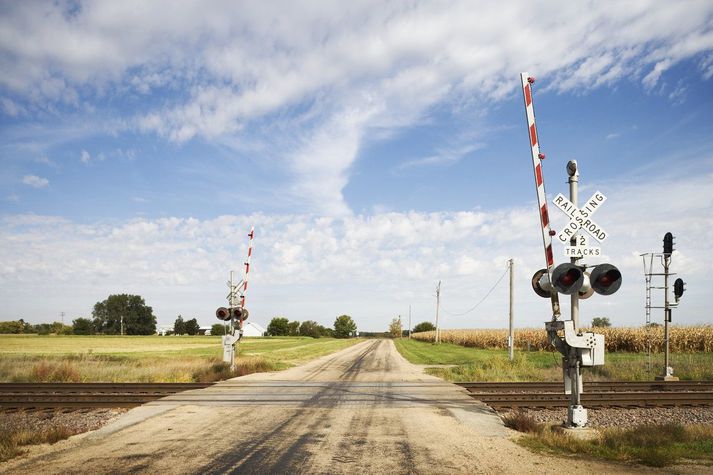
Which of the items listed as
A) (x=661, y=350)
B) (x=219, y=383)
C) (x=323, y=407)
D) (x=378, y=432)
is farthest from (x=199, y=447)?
(x=661, y=350)

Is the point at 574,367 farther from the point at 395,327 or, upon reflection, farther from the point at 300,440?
the point at 395,327

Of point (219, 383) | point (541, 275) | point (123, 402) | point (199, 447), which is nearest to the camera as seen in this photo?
point (199, 447)

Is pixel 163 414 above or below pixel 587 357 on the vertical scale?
below

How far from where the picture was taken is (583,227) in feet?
28.1

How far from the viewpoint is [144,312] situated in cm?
15188

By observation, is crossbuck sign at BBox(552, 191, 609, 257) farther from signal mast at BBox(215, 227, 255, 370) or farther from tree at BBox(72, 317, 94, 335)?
tree at BBox(72, 317, 94, 335)

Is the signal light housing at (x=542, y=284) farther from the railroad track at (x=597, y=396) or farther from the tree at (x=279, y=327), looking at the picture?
the tree at (x=279, y=327)

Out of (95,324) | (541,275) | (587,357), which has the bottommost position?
(95,324)

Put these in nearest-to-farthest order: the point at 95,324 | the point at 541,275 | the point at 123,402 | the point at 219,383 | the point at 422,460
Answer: the point at 422,460
the point at 541,275
the point at 123,402
the point at 219,383
the point at 95,324

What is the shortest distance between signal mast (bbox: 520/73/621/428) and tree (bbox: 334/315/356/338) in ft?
590

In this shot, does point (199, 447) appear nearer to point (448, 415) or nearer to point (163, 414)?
point (163, 414)

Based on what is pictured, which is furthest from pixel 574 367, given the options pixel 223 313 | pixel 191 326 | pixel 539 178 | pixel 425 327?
pixel 191 326

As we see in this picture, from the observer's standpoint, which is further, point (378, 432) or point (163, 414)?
point (163, 414)

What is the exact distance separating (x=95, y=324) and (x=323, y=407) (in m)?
158
